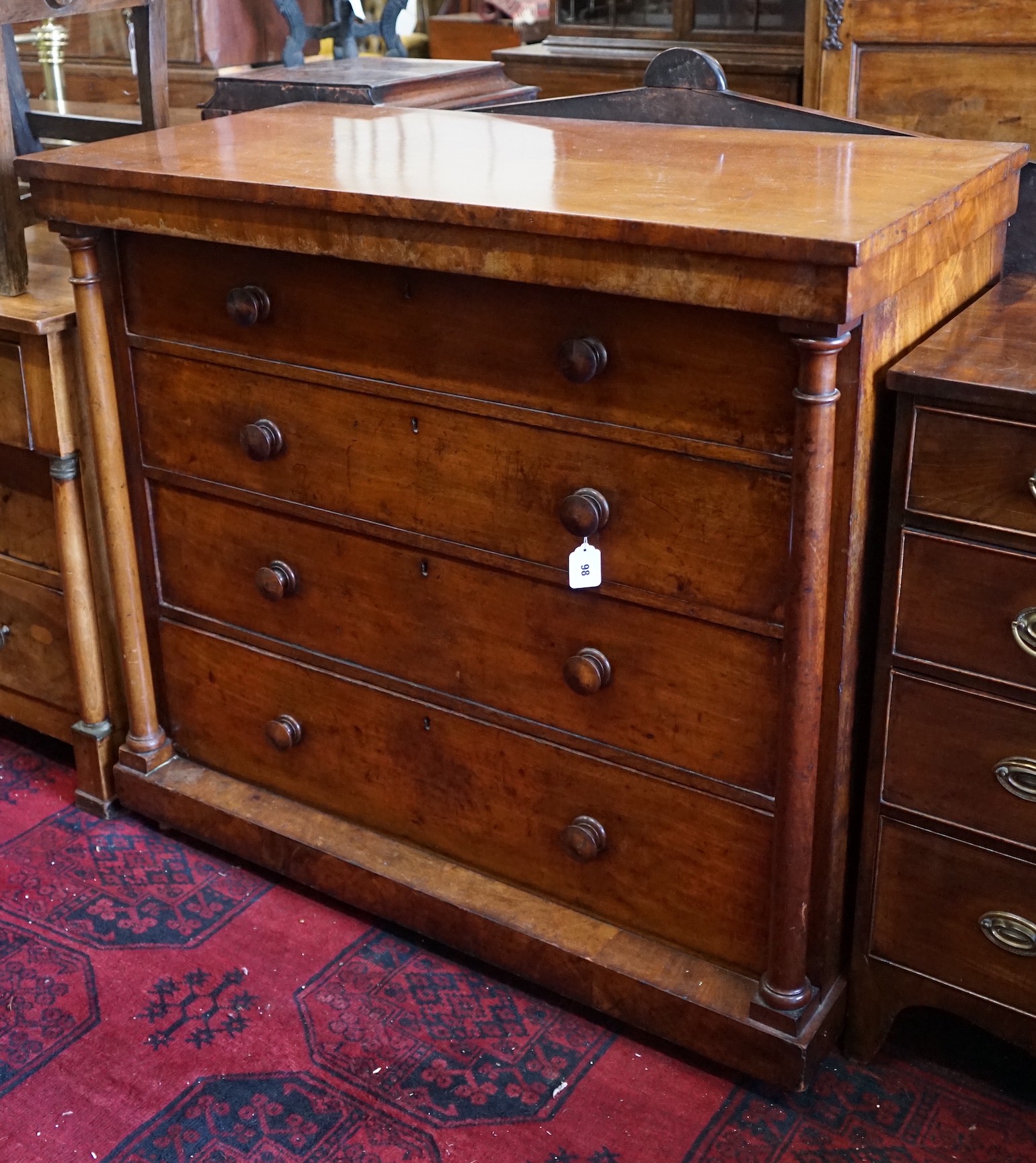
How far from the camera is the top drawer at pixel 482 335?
1352 millimetres

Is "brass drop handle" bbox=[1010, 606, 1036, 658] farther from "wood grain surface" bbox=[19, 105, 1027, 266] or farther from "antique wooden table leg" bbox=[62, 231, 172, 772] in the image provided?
"antique wooden table leg" bbox=[62, 231, 172, 772]

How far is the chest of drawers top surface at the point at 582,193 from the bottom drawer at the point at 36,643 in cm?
67

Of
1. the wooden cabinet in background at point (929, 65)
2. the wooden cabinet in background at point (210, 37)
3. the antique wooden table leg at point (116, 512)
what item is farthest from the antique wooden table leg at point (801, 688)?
the wooden cabinet in background at point (210, 37)

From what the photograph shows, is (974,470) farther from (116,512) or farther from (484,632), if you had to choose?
(116,512)

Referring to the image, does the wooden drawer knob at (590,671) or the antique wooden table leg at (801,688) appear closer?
the antique wooden table leg at (801,688)

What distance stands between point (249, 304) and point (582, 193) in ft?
1.57

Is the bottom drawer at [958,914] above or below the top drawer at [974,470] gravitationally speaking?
below

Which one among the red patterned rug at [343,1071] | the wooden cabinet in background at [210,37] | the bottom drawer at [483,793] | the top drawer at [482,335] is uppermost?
the wooden cabinet in background at [210,37]

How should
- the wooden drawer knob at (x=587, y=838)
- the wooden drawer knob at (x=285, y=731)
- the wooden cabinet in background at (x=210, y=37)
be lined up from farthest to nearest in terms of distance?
the wooden cabinet in background at (x=210, y=37)
the wooden drawer knob at (x=285, y=731)
the wooden drawer knob at (x=587, y=838)

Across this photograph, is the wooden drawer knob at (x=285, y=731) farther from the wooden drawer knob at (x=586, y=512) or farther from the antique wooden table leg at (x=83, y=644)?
the wooden drawer knob at (x=586, y=512)

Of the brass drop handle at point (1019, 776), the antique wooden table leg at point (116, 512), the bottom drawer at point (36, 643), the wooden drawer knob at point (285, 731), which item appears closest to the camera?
the brass drop handle at point (1019, 776)

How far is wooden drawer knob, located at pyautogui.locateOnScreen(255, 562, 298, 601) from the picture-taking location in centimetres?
181

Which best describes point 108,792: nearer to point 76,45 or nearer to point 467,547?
point 467,547

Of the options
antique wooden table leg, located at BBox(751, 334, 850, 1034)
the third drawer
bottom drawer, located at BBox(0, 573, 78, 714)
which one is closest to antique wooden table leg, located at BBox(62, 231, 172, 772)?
bottom drawer, located at BBox(0, 573, 78, 714)
